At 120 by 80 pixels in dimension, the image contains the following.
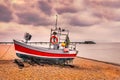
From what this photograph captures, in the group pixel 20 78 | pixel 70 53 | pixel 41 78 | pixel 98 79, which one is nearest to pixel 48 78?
pixel 41 78

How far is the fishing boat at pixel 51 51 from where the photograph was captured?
3105 centimetres

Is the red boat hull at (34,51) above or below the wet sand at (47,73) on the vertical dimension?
above

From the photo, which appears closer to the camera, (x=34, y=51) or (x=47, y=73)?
(x=47, y=73)

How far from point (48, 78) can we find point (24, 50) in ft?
34.9

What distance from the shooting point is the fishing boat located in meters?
31.0

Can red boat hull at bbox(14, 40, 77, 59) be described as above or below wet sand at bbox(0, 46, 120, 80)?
above

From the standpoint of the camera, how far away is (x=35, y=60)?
1264 inches

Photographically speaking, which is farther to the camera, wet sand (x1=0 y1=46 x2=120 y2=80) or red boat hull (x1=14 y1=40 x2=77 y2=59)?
red boat hull (x1=14 y1=40 x2=77 y2=59)

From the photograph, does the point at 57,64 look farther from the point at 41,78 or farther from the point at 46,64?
the point at 41,78

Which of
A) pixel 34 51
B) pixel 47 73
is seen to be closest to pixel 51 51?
pixel 34 51

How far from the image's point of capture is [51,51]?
32000 mm

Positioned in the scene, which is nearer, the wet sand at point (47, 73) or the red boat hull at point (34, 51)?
the wet sand at point (47, 73)

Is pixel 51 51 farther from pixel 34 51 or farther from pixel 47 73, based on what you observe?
pixel 47 73

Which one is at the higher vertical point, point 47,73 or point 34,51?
point 34,51
